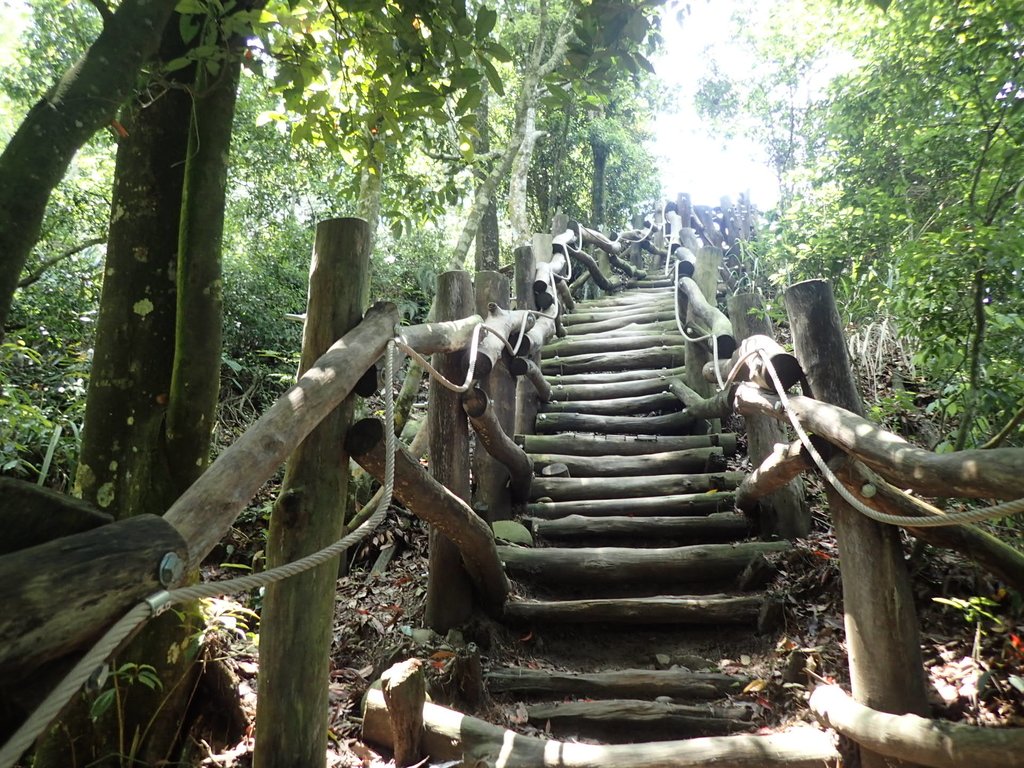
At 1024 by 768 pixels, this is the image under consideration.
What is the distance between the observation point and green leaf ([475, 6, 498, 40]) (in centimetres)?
213

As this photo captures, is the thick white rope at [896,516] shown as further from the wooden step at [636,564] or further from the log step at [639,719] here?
the wooden step at [636,564]

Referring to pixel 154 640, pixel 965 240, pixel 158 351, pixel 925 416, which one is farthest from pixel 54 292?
pixel 925 416

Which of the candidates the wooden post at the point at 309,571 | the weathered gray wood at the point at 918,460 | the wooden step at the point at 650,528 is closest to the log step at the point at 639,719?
the wooden post at the point at 309,571

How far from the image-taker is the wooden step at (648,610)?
122 inches

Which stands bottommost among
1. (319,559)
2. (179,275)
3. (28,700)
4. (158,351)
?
(28,700)

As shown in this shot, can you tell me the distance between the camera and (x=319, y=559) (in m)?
1.37

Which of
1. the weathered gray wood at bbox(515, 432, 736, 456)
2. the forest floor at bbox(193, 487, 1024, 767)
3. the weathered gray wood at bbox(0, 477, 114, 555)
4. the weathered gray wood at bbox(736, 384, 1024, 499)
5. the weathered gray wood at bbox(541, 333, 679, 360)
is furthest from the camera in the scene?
Result: the weathered gray wood at bbox(541, 333, 679, 360)

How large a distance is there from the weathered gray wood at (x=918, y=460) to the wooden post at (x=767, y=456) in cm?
128

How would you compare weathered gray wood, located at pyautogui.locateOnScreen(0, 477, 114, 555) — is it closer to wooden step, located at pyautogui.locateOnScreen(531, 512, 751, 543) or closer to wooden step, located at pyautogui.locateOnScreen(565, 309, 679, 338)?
wooden step, located at pyautogui.locateOnScreen(531, 512, 751, 543)

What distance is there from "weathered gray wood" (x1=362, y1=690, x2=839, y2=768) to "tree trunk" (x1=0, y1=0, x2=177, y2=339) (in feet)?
6.22

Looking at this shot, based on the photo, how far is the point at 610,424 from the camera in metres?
5.22

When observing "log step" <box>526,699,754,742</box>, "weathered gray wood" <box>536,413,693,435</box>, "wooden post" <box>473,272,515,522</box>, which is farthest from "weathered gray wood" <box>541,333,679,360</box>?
"log step" <box>526,699,754,742</box>

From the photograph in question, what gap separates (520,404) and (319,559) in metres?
3.89

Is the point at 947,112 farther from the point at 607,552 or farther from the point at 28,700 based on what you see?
the point at 28,700
